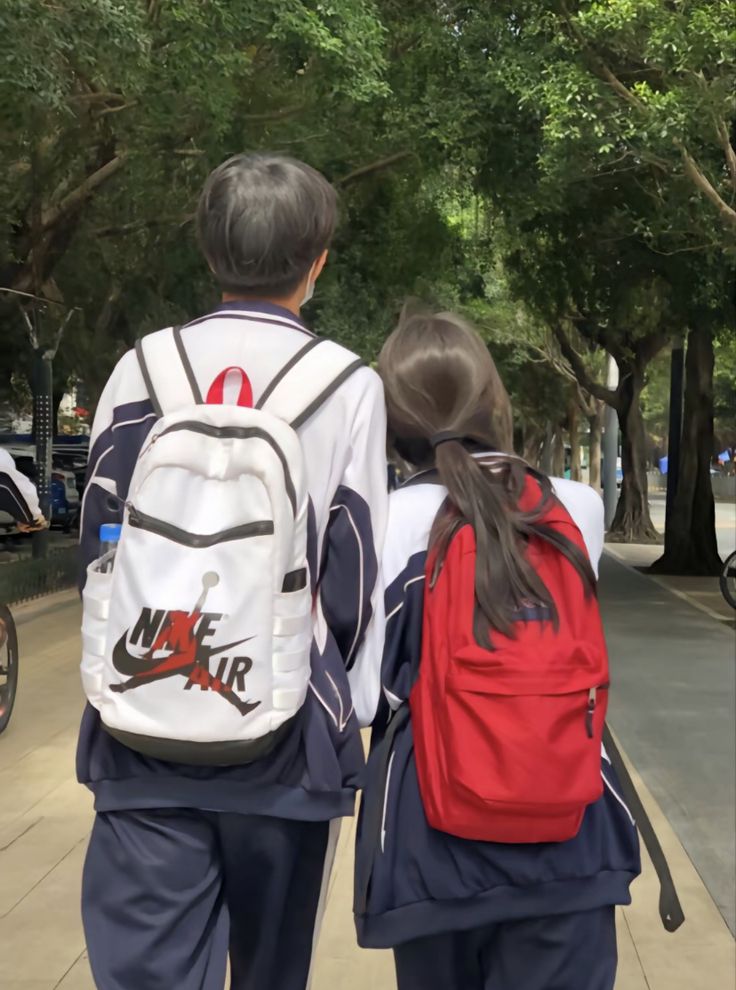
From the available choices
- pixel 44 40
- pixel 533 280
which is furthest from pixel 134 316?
pixel 44 40

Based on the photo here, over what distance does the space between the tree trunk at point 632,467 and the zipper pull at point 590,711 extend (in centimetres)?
2390

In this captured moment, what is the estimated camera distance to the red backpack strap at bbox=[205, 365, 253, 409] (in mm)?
2086

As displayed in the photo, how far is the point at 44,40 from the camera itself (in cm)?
958

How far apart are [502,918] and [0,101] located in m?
10.3

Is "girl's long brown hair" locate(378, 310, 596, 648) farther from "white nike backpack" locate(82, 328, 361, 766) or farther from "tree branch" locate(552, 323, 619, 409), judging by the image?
"tree branch" locate(552, 323, 619, 409)

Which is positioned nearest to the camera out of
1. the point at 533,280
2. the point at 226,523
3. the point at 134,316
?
the point at 226,523

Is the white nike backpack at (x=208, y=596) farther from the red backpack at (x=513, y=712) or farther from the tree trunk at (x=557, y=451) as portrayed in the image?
the tree trunk at (x=557, y=451)

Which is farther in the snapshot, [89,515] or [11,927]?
[11,927]

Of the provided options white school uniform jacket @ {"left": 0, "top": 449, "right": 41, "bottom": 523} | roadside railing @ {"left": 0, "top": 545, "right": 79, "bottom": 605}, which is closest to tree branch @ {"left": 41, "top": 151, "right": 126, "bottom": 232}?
roadside railing @ {"left": 0, "top": 545, "right": 79, "bottom": 605}

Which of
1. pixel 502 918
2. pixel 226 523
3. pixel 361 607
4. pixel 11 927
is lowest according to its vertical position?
pixel 11 927

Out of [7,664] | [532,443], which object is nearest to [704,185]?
[7,664]

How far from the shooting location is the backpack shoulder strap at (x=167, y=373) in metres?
Result: 2.10

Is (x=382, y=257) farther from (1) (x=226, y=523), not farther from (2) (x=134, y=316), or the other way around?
(1) (x=226, y=523)

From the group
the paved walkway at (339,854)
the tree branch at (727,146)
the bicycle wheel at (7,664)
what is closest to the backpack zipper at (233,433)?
the paved walkway at (339,854)
